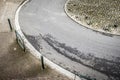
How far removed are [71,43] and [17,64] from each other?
15.8ft

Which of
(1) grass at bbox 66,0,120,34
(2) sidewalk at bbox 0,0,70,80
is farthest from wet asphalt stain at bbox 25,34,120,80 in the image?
(1) grass at bbox 66,0,120,34

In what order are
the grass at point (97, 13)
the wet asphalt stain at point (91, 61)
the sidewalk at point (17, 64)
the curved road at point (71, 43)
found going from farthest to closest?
the grass at point (97, 13) → the curved road at point (71, 43) → the wet asphalt stain at point (91, 61) → the sidewalk at point (17, 64)

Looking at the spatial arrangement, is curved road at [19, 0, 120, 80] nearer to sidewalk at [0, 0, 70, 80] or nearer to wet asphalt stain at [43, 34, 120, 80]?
wet asphalt stain at [43, 34, 120, 80]

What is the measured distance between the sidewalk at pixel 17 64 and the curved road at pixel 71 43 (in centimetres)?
126

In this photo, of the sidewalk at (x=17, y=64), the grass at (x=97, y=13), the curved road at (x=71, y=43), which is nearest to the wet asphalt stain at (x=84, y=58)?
the curved road at (x=71, y=43)

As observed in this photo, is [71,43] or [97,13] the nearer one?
[71,43]

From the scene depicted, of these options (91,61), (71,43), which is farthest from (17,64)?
(91,61)

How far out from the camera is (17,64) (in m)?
14.9

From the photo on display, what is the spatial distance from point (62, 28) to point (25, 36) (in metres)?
3.50

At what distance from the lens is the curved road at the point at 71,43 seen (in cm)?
1448

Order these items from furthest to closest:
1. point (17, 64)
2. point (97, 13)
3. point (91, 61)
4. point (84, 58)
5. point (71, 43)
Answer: point (97, 13) < point (71, 43) < point (84, 58) < point (91, 61) < point (17, 64)

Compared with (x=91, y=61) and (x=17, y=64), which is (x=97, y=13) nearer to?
(x=91, y=61)

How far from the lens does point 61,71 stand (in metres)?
14.2

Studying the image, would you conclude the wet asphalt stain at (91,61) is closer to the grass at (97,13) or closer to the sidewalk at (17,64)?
the sidewalk at (17,64)
